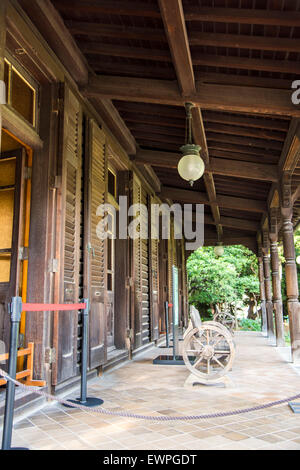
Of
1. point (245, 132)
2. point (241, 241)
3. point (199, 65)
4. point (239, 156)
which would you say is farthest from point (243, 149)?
point (241, 241)

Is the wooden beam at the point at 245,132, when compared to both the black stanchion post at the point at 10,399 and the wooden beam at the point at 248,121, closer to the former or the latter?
the wooden beam at the point at 248,121

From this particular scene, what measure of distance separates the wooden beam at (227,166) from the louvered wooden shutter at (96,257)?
1.85m

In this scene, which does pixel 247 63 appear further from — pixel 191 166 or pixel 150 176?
pixel 150 176

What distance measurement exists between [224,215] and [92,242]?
7593mm

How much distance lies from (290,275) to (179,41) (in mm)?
4308

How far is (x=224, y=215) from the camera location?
38.1ft

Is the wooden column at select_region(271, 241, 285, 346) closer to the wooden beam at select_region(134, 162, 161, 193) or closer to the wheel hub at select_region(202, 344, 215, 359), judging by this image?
the wooden beam at select_region(134, 162, 161, 193)

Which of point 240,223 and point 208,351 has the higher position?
point 240,223

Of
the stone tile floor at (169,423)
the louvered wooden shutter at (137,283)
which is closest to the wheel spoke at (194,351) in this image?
the stone tile floor at (169,423)

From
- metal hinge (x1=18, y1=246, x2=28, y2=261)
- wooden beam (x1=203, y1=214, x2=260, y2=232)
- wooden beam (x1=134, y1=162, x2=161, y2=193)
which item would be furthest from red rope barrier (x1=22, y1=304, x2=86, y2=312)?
wooden beam (x1=203, y1=214, x2=260, y2=232)

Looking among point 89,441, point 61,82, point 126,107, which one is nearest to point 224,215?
point 126,107

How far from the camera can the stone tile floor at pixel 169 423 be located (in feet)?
7.94

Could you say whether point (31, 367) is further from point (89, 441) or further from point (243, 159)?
point (243, 159)

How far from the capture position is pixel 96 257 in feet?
15.7
